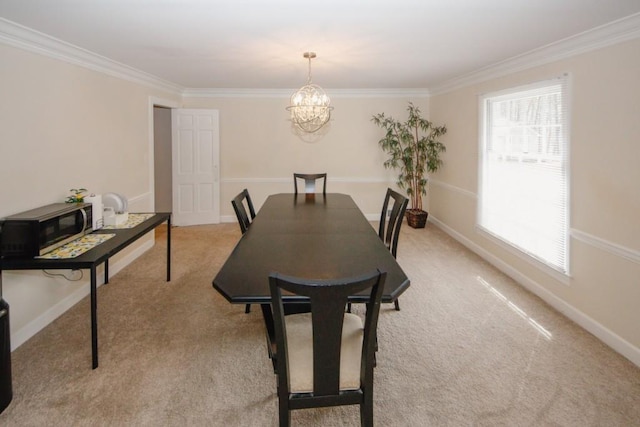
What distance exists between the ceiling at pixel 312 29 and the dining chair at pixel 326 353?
5.83 feet

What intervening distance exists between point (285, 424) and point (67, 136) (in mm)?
2947

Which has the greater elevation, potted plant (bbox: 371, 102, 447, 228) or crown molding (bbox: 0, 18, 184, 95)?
crown molding (bbox: 0, 18, 184, 95)

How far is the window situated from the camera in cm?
311

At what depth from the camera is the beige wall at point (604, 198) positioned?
2389 mm

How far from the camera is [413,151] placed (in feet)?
19.8

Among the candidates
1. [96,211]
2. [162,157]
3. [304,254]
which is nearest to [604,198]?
[304,254]

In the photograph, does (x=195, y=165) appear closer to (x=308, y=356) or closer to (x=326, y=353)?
(x=308, y=356)

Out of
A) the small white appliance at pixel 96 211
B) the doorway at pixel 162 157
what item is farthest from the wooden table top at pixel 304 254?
the doorway at pixel 162 157

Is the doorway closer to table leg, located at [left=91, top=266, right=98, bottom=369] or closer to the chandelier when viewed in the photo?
the chandelier

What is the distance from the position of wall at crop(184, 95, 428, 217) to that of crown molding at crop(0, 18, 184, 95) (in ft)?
6.33

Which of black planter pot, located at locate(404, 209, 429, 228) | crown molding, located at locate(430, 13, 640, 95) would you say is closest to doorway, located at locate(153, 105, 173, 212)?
black planter pot, located at locate(404, 209, 429, 228)

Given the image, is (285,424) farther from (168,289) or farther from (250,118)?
(250,118)

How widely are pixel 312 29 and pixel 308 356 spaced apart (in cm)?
231

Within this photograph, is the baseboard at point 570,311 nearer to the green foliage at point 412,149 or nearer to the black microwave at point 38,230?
the green foliage at point 412,149
